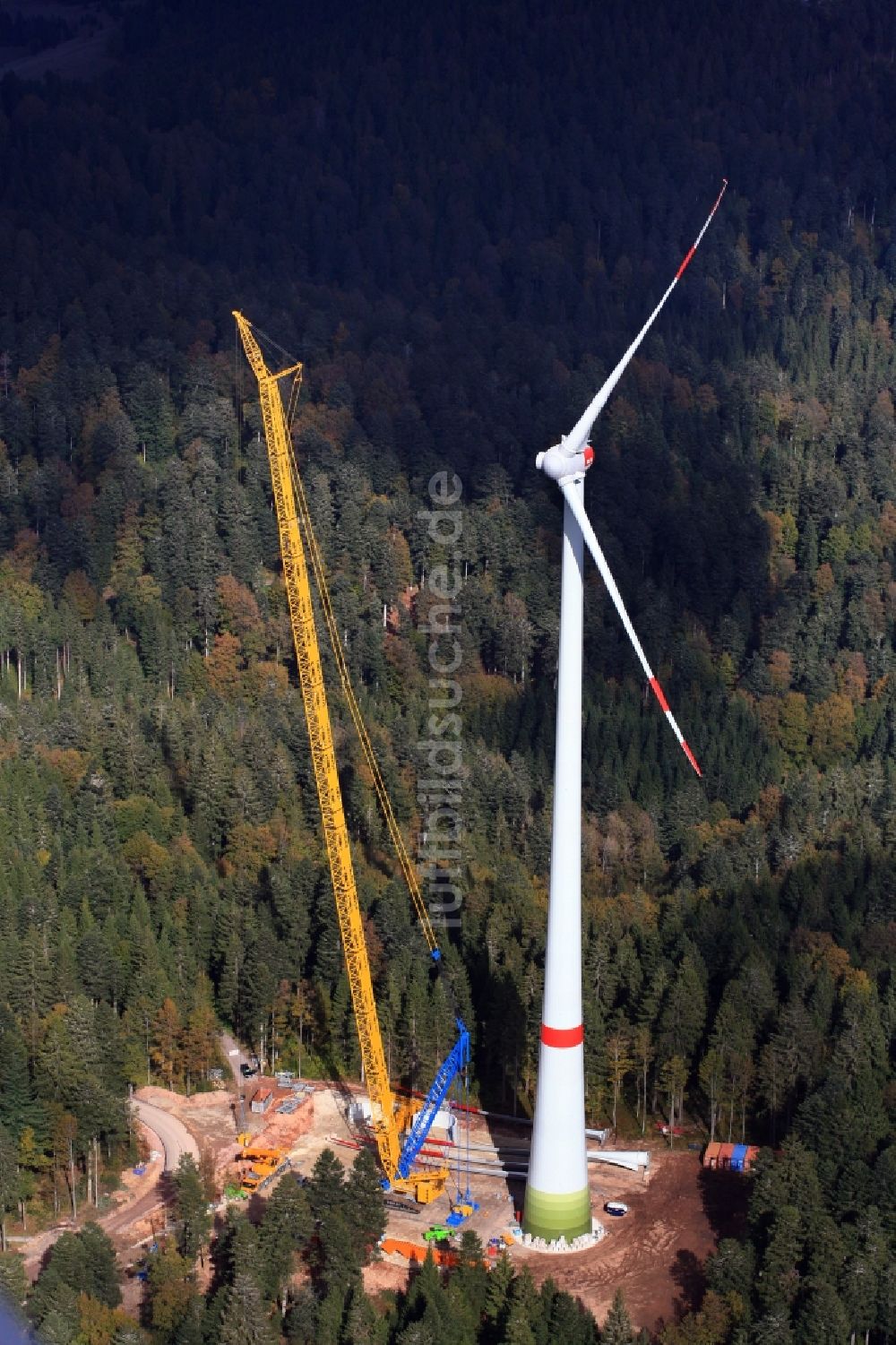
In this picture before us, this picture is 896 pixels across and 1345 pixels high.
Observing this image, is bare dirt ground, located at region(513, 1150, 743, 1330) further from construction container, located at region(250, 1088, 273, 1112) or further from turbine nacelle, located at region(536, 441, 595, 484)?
turbine nacelle, located at region(536, 441, 595, 484)

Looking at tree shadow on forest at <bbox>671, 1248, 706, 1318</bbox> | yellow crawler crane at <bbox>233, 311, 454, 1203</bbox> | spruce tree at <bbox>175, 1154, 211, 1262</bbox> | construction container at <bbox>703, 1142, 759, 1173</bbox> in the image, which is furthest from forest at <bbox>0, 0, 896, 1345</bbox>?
yellow crawler crane at <bbox>233, 311, 454, 1203</bbox>

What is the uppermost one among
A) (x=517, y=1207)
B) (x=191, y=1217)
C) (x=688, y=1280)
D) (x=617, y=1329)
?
(x=617, y=1329)

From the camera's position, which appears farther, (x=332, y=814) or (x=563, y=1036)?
(x=332, y=814)

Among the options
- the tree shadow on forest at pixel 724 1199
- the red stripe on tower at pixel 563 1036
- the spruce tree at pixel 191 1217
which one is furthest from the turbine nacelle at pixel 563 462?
the spruce tree at pixel 191 1217

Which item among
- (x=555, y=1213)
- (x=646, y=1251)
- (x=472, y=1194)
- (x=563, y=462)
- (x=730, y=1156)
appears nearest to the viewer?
(x=563, y=462)

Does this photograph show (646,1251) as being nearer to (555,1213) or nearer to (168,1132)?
(555,1213)

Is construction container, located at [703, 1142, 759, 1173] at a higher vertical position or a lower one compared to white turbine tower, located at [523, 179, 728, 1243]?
lower

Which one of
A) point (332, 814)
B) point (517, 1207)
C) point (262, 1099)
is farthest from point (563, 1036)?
point (262, 1099)
